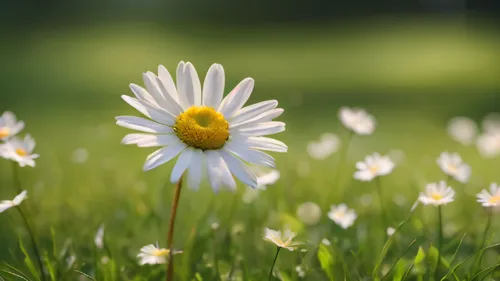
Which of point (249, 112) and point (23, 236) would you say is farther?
point (23, 236)

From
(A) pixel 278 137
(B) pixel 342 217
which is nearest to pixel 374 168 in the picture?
(B) pixel 342 217

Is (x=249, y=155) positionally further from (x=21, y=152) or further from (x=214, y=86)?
(x=21, y=152)

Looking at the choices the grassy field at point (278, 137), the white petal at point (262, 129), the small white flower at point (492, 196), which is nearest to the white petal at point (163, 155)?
the white petal at point (262, 129)

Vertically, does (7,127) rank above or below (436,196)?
above

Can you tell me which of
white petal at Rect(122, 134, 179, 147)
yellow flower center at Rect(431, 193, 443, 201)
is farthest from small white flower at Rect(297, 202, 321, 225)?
white petal at Rect(122, 134, 179, 147)

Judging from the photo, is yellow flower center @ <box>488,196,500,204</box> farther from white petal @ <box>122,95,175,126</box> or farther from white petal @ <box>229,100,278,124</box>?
white petal @ <box>122,95,175,126</box>

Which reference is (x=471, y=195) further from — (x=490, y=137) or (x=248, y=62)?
(x=248, y=62)

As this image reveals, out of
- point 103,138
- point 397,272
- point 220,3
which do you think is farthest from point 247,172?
point 220,3
